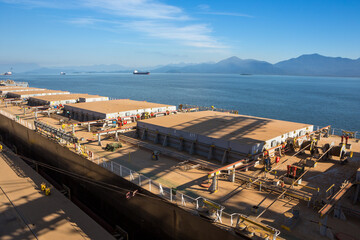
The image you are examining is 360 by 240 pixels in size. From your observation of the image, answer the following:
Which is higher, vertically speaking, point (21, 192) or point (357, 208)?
point (357, 208)

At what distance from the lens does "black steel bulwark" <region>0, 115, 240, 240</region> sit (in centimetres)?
1481

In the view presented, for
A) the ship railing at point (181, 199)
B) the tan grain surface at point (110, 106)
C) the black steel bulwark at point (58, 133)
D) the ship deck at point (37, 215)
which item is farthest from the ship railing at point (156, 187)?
the tan grain surface at point (110, 106)

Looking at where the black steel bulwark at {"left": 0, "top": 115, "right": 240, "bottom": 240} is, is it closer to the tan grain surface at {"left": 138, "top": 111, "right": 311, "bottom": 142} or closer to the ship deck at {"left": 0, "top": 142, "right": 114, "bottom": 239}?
the ship deck at {"left": 0, "top": 142, "right": 114, "bottom": 239}

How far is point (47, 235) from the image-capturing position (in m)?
16.7

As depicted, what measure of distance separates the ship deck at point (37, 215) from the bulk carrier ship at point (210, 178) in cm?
273

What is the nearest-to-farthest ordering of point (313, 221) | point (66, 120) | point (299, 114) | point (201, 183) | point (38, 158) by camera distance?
point (313, 221) < point (201, 183) < point (38, 158) < point (66, 120) < point (299, 114)

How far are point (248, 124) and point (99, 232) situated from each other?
19355 millimetres

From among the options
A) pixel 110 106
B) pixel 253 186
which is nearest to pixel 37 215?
pixel 253 186

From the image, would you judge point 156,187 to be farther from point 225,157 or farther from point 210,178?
point 225,157

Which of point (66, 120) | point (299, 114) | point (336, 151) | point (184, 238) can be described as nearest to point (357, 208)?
point (336, 151)

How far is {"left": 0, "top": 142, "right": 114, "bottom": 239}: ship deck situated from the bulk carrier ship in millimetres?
2728

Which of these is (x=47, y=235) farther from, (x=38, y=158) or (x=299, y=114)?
(x=299, y=114)

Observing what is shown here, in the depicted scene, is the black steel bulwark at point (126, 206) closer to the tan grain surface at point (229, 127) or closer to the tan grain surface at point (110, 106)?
the tan grain surface at point (229, 127)

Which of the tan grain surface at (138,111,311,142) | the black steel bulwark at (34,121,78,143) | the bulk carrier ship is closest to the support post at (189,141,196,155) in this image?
the bulk carrier ship
